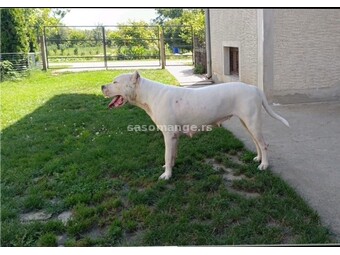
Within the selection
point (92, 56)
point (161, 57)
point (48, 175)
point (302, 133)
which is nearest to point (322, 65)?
point (302, 133)

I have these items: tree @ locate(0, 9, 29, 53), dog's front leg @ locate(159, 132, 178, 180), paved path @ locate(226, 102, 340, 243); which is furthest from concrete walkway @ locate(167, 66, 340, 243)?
tree @ locate(0, 9, 29, 53)

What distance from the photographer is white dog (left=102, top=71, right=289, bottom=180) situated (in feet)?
11.0

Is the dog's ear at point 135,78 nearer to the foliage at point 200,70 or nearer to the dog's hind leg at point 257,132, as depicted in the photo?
the dog's hind leg at point 257,132

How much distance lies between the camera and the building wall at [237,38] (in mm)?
7352

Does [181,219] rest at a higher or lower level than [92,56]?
lower

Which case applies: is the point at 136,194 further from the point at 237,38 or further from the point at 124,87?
the point at 237,38

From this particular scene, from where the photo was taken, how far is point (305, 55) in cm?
684

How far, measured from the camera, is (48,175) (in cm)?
367

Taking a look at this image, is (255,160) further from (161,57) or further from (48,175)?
(161,57)

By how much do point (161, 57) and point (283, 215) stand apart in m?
12.9

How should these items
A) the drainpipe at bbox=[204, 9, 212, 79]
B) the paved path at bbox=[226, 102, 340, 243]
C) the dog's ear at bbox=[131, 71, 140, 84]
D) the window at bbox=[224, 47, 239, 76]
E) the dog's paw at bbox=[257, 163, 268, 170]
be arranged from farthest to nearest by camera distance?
the drainpipe at bbox=[204, 9, 212, 79] < the window at bbox=[224, 47, 239, 76] < the dog's paw at bbox=[257, 163, 268, 170] < the dog's ear at bbox=[131, 71, 140, 84] < the paved path at bbox=[226, 102, 340, 243]

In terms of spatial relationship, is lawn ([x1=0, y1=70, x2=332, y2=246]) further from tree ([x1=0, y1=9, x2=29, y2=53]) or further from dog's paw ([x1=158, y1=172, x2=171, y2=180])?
tree ([x1=0, y1=9, x2=29, y2=53])

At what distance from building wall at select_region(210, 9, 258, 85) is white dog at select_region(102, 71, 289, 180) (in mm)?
4121

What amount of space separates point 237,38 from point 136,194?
20.4 ft
